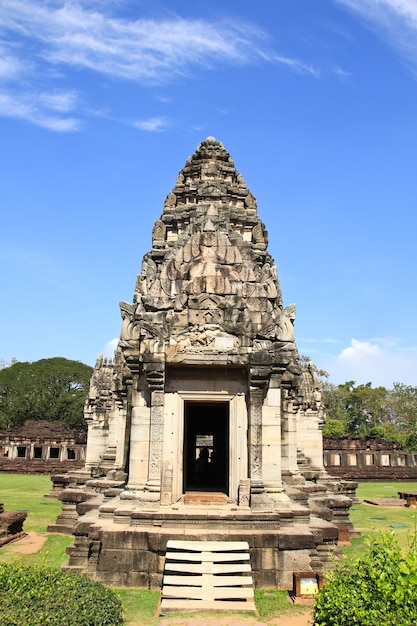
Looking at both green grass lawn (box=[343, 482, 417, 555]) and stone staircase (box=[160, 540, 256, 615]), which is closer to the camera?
stone staircase (box=[160, 540, 256, 615])

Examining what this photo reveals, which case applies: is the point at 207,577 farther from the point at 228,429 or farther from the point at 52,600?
the point at 52,600

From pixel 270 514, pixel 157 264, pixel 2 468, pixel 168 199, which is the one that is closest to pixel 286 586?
pixel 270 514

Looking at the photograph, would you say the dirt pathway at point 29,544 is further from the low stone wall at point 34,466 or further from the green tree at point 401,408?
the green tree at point 401,408

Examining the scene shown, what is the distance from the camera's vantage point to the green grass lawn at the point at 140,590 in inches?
327

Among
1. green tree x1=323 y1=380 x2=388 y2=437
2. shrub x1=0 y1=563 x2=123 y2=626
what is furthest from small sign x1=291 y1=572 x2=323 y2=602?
green tree x1=323 y1=380 x2=388 y2=437

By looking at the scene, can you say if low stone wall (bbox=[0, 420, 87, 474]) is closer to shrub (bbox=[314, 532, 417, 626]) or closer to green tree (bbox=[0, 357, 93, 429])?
green tree (bbox=[0, 357, 93, 429])

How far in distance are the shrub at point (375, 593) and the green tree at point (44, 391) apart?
201ft

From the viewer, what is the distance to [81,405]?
65.1 m

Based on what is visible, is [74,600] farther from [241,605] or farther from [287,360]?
[287,360]

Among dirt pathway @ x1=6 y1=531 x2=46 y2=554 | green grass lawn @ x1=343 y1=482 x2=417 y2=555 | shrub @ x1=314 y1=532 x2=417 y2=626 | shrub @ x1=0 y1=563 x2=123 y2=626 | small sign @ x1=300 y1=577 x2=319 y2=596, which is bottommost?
green grass lawn @ x1=343 y1=482 x2=417 y2=555

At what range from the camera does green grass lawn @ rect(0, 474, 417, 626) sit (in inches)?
327

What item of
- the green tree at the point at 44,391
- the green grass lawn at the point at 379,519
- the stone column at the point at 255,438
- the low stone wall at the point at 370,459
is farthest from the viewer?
the green tree at the point at 44,391

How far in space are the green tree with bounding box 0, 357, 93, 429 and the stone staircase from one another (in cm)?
5756

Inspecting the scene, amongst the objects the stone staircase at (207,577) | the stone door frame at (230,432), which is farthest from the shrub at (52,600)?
the stone door frame at (230,432)
